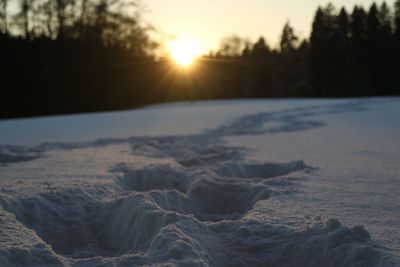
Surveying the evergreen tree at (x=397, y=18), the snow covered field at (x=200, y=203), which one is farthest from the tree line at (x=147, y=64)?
the snow covered field at (x=200, y=203)

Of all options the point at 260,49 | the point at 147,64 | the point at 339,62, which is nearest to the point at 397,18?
the point at 339,62

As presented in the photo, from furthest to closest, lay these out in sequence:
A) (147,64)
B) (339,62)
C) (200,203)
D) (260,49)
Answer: (260,49)
(339,62)
(147,64)
(200,203)

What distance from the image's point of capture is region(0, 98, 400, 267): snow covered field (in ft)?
7.77

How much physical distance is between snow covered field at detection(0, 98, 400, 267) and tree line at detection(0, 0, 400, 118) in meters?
11.2

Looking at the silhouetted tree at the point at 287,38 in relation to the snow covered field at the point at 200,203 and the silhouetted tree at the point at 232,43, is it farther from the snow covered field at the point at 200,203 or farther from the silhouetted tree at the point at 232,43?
the snow covered field at the point at 200,203

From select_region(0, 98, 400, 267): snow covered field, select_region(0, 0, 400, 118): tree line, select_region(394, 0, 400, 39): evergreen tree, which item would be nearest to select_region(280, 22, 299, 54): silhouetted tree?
select_region(0, 0, 400, 118): tree line

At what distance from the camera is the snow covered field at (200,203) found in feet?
7.77

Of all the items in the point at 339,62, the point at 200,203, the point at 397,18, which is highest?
the point at 397,18

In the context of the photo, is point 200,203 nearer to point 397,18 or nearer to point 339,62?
point 339,62

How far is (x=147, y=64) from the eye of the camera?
22.8 meters

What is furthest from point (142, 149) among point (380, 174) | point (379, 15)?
point (379, 15)

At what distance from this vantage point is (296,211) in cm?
306

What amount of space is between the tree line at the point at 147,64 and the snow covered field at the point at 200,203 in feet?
36.7

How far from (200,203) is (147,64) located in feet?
64.5
